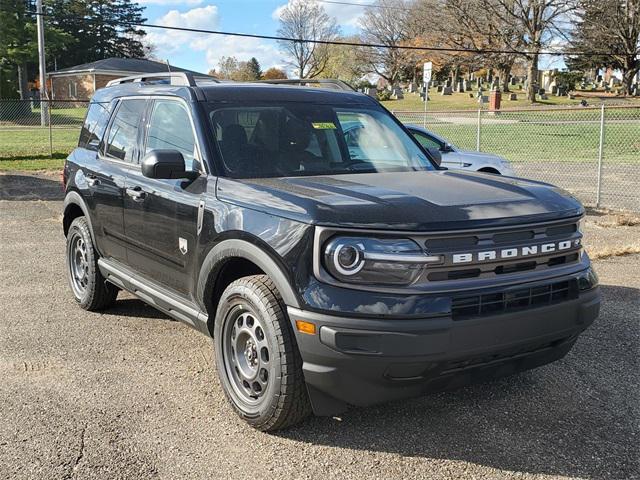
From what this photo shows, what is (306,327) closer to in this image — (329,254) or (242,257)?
(329,254)

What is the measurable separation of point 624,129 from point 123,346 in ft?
103

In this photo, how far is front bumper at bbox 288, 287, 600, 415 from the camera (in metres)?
2.90

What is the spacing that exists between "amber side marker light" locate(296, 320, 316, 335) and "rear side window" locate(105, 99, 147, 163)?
2328 mm

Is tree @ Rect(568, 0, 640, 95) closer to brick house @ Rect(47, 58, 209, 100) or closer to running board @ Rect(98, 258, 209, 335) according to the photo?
brick house @ Rect(47, 58, 209, 100)

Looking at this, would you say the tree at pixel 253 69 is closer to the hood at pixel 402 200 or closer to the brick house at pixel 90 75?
the brick house at pixel 90 75

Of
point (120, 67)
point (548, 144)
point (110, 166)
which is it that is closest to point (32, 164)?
point (110, 166)

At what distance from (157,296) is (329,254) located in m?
1.84

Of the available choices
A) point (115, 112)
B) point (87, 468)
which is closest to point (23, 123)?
point (115, 112)

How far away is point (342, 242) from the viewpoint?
9.83 feet

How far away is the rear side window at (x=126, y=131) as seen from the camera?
4.83 meters

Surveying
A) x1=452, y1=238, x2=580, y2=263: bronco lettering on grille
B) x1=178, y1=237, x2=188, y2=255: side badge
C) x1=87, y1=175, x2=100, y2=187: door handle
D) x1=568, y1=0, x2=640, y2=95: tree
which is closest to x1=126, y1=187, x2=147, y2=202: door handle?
x1=178, y1=237, x2=188, y2=255: side badge

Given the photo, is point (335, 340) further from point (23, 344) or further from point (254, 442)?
point (23, 344)

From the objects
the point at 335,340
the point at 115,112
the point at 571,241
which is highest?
the point at 115,112

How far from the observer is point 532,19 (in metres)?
49.4
